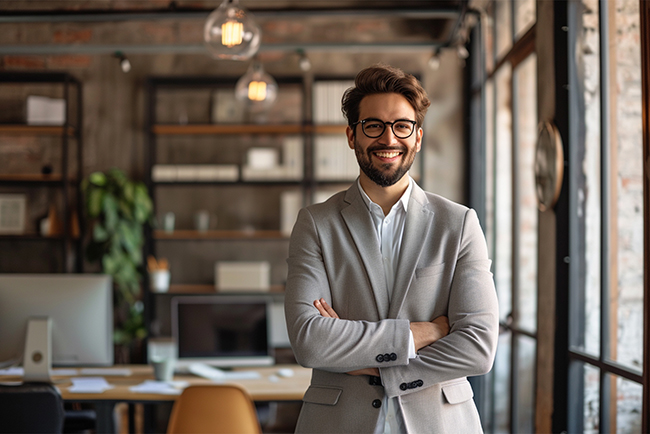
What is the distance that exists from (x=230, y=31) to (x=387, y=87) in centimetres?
161

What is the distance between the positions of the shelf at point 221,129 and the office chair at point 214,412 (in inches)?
120

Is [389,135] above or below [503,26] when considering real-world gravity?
below

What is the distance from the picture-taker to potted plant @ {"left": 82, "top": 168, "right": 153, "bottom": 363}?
4898 millimetres

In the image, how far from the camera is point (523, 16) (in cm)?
367

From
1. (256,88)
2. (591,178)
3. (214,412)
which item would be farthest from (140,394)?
(591,178)

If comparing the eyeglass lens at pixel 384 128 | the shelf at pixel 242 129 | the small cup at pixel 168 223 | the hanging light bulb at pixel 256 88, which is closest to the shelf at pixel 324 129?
the shelf at pixel 242 129

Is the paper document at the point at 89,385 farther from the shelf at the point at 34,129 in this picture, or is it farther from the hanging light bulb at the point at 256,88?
the shelf at the point at 34,129

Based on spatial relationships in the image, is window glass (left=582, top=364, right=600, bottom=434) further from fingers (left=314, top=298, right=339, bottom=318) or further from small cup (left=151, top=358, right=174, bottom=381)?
small cup (left=151, top=358, right=174, bottom=381)

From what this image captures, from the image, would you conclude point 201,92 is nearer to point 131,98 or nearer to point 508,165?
point 131,98

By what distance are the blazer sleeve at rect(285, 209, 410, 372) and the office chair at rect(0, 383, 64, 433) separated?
1.41 meters

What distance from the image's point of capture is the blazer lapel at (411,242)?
159cm

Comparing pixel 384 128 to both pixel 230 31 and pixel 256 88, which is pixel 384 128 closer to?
pixel 230 31

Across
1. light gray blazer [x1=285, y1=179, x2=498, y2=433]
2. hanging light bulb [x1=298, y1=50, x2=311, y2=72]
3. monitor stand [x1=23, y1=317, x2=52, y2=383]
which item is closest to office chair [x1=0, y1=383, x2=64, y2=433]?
monitor stand [x1=23, y1=317, x2=52, y2=383]

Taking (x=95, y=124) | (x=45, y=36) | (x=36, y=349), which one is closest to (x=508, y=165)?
(x=36, y=349)
